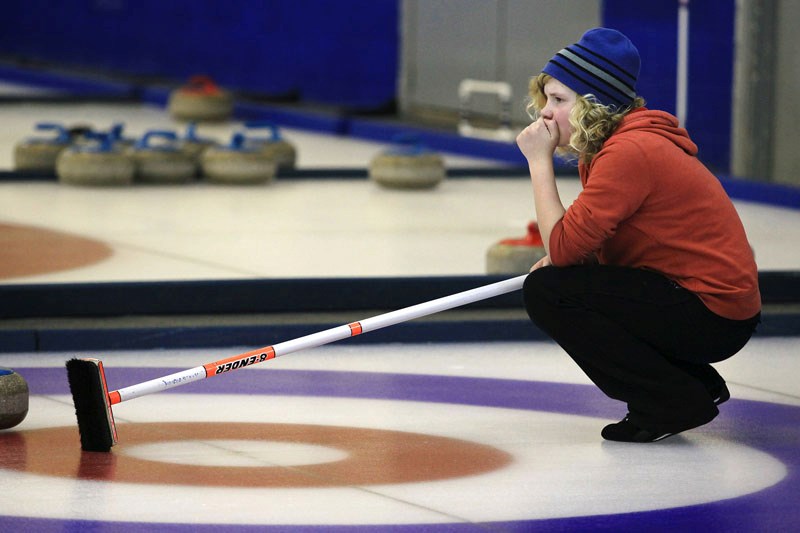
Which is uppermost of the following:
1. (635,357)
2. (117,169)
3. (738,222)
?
(738,222)

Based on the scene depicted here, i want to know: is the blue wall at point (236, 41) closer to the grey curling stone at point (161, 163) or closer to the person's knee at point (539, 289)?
the grey curling stone at point (161, 163)

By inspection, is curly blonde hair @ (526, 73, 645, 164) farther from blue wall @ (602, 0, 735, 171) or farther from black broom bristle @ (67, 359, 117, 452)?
blue wall @ (602, 0, 735, 171)

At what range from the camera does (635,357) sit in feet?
10.3

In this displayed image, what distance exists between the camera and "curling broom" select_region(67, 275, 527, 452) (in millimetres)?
3125

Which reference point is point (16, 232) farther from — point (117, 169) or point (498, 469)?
point (498, 469)

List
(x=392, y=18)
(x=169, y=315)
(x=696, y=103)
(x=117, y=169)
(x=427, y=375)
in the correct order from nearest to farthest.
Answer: (x=427, y=375) → (x=169, y=315) → (x=117, y=169) → (x=696, y=103) → (x=392, y=18)

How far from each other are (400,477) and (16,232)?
12.0ft

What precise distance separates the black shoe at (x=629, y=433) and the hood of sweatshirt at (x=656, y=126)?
1.82 feet

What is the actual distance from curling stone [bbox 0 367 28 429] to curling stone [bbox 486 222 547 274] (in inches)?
72.7

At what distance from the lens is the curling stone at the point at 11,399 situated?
10.7ft

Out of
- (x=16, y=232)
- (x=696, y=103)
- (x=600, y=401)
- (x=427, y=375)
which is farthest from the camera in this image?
(x=696, y=103)

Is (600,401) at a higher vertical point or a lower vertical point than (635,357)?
lower

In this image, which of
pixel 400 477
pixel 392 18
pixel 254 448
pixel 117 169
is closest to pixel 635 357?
pixel 400 477

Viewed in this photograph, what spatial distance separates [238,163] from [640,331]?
5011 millimetres
